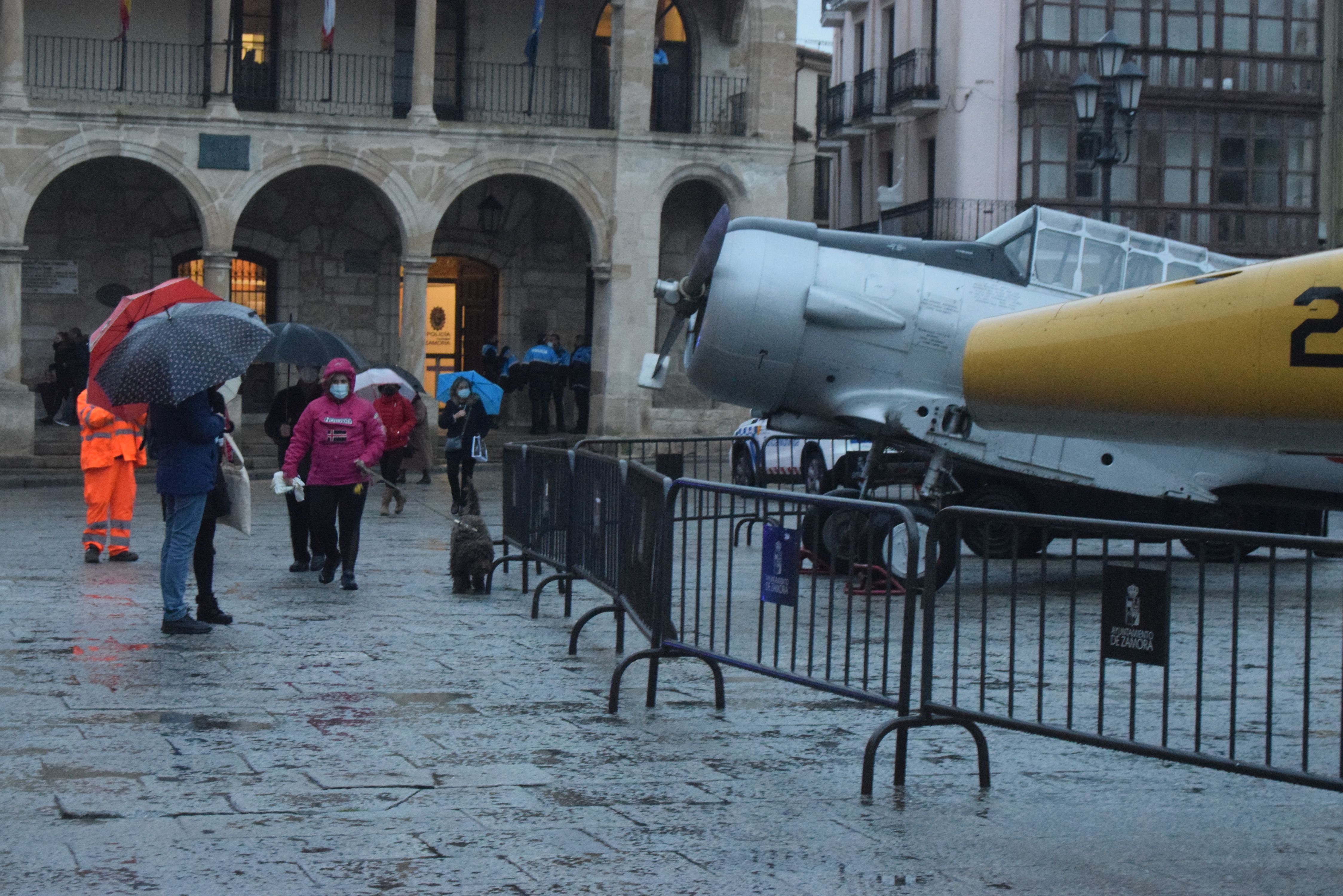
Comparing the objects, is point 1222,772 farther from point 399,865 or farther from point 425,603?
point 425,603

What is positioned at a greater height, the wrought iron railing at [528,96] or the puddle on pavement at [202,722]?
the wrought iron railing at [528,96]

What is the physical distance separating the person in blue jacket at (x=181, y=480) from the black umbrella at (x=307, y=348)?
25.0ft

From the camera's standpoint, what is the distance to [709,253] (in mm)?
12812

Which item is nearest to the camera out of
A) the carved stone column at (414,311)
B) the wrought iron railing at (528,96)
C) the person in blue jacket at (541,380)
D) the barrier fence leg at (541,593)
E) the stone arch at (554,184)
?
the barrier fence leg at (541,593)

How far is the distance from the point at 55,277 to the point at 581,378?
8.68m

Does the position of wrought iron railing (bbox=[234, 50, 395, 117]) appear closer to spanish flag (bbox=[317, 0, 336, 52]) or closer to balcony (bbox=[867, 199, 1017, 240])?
spanish flag (bbox=[317, 0, 336, 52])

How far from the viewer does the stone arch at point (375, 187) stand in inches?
1031

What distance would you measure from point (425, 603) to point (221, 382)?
2.30 m

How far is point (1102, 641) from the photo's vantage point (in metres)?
5.71

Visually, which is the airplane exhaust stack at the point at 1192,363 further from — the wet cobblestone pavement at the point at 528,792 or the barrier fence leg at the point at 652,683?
the barrier fence leg at the point at 652,683

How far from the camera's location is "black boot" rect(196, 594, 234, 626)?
1005cm

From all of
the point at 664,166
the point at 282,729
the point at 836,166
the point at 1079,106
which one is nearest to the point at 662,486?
the point at 282,729

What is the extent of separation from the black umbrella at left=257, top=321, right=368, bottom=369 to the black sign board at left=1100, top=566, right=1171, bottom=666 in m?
12.6

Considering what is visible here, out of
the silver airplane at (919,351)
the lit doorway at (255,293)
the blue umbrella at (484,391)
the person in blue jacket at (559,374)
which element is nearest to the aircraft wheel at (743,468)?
the blue umbrella at (484,391)
